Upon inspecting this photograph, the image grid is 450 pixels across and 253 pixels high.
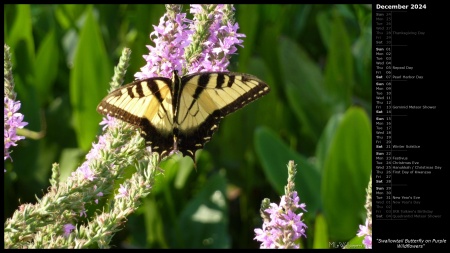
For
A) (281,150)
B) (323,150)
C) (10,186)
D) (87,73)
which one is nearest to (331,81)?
(323,150)

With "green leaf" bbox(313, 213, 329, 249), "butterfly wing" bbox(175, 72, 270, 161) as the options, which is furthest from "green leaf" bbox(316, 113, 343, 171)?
"butterfly wing" bbox(175, 72, 270, 161)

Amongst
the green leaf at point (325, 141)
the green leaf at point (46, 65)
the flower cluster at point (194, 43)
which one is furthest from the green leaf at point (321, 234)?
the green leaf at point (46, 65)

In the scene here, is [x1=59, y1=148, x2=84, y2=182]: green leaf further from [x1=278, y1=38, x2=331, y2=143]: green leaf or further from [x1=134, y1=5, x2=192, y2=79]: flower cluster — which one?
[x1=134, y1=5, x2=192, y2=79]: flower cluster

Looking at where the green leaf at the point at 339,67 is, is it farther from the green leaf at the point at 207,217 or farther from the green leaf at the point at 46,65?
the green leaf at the point at 46,65
